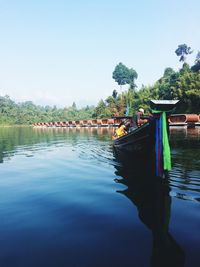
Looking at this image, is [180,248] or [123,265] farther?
[180,248]

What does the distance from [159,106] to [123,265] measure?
469 centimetres

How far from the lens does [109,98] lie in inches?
2889

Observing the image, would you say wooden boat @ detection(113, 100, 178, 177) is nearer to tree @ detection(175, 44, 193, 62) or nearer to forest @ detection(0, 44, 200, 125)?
forest @ detection(0, 44, 200, 125)

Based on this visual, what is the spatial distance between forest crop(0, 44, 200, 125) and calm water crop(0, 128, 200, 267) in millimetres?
9533

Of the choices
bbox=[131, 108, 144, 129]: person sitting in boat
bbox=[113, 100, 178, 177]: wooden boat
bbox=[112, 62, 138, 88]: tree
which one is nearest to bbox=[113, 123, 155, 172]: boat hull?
bbox=[113, 100, 178, 177]: wooden boat

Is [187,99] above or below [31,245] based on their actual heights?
above

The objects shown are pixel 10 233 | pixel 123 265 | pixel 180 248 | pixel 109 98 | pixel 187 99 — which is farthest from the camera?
pixel 109 98

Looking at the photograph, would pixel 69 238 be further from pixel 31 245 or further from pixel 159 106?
pixel 159 106

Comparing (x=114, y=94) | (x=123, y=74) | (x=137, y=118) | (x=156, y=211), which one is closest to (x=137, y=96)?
(x=114, y=94)

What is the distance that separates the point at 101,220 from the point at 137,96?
6250 centimetres

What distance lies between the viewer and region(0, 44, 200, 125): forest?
44.2 m

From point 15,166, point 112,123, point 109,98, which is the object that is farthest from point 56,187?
point 109,98

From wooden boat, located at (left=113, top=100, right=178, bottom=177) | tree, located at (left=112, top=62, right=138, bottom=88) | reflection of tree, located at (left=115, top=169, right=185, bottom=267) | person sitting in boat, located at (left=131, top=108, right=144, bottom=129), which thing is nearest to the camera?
reflection of tree, located at (left=115, top=169, right=185, bottom=267)

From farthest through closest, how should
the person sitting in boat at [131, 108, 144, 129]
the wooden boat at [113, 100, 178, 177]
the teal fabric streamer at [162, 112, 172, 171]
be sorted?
the person sitting in boat at [131, 108, 144, 129] < the wooden boat at [113, 100, 178, 177] < the teal fabric streamer at [162, 112, 172, 171]
